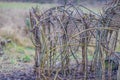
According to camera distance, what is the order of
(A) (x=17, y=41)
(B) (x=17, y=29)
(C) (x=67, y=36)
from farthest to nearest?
1. (B) (x=17, y=29)
2. (A) (x=17, y=41)
3. (C) (x=67, y=36)

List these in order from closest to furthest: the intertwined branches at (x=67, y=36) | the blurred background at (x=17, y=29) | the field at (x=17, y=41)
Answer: the intertwined branches at (x=67, y=36)
the field at (x=17, y=41)
the blurred background at (x=17, y=29)

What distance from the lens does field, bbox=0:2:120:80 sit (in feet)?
29.0

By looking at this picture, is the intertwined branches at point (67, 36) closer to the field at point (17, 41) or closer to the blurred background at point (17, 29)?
the field at point (17, 41)

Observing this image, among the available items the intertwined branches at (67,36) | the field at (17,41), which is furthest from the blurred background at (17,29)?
the intertwined branches at (67,36)

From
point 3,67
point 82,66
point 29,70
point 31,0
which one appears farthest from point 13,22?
point 82,66

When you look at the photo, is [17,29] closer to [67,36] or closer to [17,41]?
[17,41]

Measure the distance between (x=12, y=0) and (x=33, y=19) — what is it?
9.65 m

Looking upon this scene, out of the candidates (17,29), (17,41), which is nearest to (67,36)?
(17,41)

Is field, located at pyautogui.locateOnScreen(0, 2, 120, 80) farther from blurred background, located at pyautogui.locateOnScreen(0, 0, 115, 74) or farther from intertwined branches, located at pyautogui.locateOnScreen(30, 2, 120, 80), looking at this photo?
intertwined branches, located at pyautogui.locateOnScreen(30, 2, 120, 80)

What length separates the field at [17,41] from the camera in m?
8.85

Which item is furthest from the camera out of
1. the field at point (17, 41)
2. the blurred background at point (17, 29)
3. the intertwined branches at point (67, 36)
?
the blurred background at point (17, 29)

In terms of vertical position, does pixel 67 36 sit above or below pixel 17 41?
above

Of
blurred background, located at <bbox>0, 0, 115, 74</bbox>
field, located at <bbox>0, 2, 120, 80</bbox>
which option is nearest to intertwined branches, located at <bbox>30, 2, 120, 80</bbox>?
field, located at <bbox>0, 2, 120, 80</bbox>

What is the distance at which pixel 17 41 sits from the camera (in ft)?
43.1
